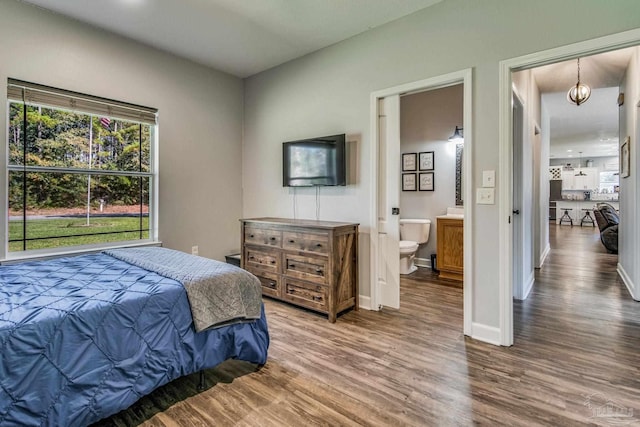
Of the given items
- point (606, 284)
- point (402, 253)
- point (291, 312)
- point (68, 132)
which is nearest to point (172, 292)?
point (291, 312)

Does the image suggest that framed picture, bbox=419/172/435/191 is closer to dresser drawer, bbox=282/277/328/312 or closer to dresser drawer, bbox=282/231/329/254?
dresser drawer, bbox=282/231/329/254

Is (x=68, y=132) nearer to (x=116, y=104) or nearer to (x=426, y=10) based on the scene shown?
(x=116, y=104)

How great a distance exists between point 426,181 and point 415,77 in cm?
241

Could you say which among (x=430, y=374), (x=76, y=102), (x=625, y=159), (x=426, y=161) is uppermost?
(x=76, y=102)

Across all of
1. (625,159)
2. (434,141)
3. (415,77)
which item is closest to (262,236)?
(415,77)

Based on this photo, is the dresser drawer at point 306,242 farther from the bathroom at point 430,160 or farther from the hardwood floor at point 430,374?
the bathroom at point 430,160

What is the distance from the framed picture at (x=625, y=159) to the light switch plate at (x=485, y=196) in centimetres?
273

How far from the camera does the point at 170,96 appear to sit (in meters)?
3.68

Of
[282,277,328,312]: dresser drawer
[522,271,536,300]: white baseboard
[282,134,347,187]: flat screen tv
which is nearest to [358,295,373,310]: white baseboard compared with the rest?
[282,277,328,312]: dresser drawer

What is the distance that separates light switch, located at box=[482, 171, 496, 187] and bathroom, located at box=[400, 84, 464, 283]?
90.0 inches

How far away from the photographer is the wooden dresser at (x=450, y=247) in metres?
4.22

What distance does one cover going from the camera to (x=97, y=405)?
143 cm

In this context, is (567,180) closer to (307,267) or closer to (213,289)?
(307,267)

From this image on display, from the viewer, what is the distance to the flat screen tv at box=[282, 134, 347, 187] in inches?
129
